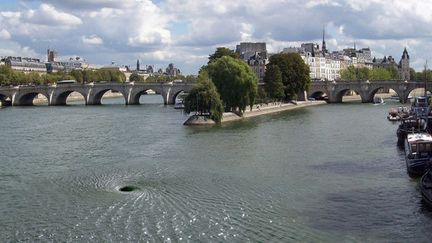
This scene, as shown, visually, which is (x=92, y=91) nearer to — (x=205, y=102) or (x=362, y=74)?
(x=205, y=102)

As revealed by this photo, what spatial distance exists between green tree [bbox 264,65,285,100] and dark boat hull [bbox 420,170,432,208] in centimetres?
5036

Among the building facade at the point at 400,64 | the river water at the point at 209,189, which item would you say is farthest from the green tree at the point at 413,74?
the river water at the point at 209,189

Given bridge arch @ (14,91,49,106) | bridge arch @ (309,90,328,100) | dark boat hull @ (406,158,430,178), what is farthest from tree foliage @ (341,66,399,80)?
dark boat hull @ (406,158,430,178)

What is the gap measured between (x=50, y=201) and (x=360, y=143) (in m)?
20.6

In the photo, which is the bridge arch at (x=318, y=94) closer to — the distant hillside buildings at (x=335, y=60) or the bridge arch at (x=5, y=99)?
the distant hillside buildings at (x=335, y=60)

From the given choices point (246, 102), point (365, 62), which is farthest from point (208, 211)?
point (365, 62)

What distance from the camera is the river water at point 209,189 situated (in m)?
17.6

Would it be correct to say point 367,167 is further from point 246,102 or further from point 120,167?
point 246,102

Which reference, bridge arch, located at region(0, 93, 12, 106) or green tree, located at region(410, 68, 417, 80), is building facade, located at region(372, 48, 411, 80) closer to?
green tree, located at region(410, 68, 417, 80)

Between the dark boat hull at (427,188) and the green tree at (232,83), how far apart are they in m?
34.1

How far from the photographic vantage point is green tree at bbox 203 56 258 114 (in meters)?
55.1

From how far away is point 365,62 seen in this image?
170 metres

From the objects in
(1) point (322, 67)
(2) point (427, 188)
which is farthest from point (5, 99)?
(2) point (427, 188)

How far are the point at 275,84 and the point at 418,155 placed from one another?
45895mm
